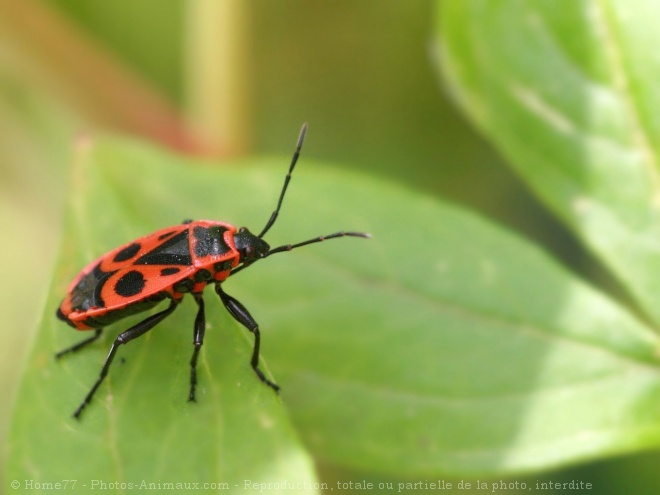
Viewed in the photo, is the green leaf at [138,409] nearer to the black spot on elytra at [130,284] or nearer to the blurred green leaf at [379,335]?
the blurred green leaf at [379,335]

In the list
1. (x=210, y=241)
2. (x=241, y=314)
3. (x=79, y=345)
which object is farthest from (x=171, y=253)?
(x=79, y=345)

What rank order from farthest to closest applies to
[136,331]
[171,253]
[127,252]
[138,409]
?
[171,253] < [127,252] < [136,331] < [138,409]

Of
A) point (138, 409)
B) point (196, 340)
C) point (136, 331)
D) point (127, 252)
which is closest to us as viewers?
point (138, 409)

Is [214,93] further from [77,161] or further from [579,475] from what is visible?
[579,475]

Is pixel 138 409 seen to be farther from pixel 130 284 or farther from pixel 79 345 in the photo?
pixel 130 284

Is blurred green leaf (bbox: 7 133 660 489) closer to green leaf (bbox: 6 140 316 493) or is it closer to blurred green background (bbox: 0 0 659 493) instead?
green leaf (bbox: 6 140 316 493)

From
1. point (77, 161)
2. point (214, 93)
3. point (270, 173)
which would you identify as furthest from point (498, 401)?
point (214, 93)

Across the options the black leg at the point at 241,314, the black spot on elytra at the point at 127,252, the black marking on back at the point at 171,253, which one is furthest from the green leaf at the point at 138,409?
the black marking on back at the point at 171,253

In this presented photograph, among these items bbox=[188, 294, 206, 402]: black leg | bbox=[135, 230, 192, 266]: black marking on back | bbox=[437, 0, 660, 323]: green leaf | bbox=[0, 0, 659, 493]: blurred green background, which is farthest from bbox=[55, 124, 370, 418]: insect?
bbox=[0, 0, 659, 493]: blurred green background
